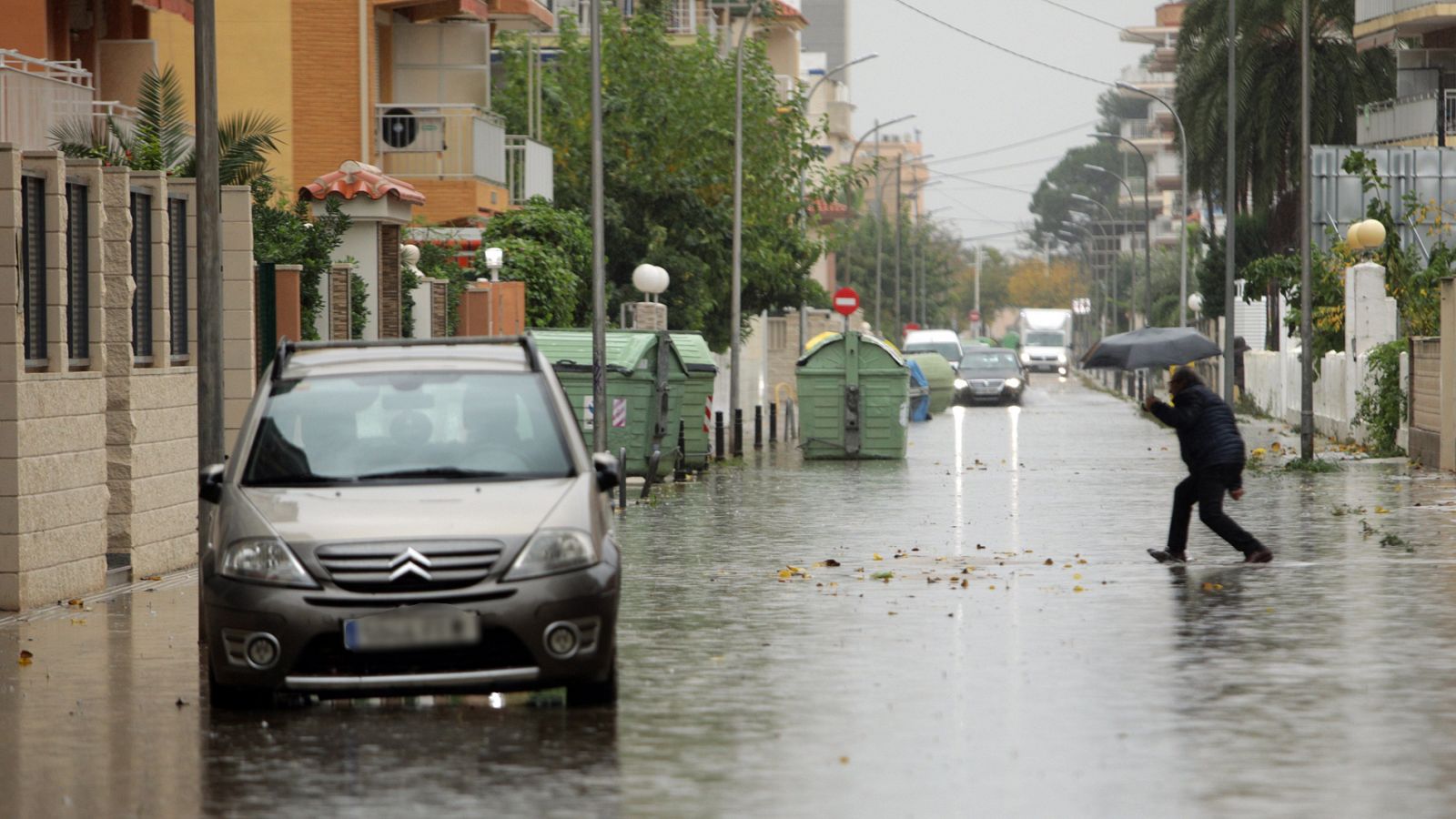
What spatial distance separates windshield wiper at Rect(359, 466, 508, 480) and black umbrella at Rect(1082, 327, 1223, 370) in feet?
35.8

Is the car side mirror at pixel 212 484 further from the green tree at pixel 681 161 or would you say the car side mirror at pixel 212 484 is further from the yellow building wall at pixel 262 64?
the green tree at pixel 681 161

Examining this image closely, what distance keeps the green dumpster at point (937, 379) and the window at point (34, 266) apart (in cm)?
4403

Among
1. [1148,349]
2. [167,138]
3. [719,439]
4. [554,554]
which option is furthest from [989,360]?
[554,554]

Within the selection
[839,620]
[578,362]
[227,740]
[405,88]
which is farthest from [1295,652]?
[405,88]

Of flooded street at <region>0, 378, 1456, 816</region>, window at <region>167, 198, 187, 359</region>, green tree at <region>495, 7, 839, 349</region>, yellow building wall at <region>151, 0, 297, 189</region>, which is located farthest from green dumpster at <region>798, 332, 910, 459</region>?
window at <region>167, 198, 187, 359</region>

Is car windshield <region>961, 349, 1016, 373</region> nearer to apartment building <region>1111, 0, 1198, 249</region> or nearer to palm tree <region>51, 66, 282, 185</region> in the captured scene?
palm tree <region>51, 66, 282, 185</region>

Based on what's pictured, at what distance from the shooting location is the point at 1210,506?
1733 centimetres

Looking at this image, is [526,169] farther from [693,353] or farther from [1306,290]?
[1306,290]

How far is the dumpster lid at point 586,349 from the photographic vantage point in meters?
28.3

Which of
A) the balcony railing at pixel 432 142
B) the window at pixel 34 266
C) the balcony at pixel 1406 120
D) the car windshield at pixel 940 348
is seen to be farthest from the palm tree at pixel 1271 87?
the window at pixel 34 266

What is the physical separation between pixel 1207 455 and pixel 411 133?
21780 millimetres

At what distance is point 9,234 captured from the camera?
14555 millimetres

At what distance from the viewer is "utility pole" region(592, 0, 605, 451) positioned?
25.6 m

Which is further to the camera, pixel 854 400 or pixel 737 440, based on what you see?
pixel 737 440
